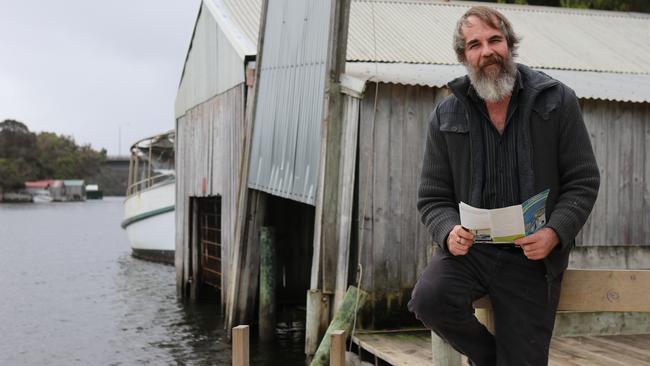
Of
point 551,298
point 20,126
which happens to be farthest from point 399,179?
point 20,126

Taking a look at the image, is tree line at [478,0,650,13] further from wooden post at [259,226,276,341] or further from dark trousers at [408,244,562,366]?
dark trousers at [408,244,562,366]

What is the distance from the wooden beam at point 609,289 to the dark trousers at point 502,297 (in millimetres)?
116

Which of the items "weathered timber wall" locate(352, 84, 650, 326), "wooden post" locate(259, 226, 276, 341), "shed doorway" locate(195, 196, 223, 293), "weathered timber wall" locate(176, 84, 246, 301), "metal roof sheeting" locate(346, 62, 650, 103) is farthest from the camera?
"shed doorway" locate(195, 196, 223, 293)

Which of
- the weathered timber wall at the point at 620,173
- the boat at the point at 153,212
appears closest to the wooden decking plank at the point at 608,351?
the weathered timber wall at the point at 620,173

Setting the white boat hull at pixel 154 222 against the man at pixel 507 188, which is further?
the white boat hull at pixel 154 222

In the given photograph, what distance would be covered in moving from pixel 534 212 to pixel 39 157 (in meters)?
129

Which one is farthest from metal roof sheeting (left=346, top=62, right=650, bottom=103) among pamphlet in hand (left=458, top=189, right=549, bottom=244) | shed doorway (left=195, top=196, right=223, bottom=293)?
shed doorway (left=195, top=196, right=223, bottom=293)

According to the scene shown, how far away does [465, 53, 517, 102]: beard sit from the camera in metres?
3.38

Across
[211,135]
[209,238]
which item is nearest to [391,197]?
[211,135]

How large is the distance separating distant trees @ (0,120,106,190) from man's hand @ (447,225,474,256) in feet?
390

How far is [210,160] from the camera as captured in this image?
1480 cm

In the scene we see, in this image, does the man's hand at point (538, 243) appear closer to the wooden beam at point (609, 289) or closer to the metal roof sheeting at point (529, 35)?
the wooden beam at point (609, 289)

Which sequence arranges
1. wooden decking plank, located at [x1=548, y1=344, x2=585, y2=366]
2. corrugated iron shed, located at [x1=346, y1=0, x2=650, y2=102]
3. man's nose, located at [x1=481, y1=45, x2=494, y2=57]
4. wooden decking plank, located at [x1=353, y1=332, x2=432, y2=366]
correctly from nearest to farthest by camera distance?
man's nose, located at [x1=481, y1=45, x2=494, y2=57] < wooden decking plank, located at [x1=548, y1=344, x2=585, y2=366] < wooden decking plank, located at [x1=353, y1=332, x2=432, y2=366] < corrugated iron shed, located at [x1=346, y1=0, x2=650, y2=102]

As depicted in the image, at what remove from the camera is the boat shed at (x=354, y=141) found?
8203 mm
